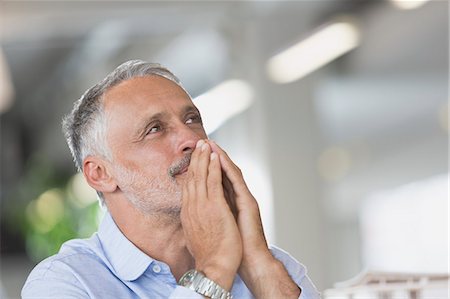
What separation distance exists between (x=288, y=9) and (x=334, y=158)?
3.30ft

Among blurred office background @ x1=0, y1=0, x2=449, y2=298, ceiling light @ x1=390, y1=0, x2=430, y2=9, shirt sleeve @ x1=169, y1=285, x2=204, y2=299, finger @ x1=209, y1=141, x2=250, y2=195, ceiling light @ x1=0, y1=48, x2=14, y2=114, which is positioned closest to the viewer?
shirt sleeve @ x1=169, y1=285, x2=204, y2=299

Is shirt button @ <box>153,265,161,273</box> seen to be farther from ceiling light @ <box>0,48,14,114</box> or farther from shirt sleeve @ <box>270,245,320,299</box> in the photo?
ceiling light @ <box>0,48,14,114</box>

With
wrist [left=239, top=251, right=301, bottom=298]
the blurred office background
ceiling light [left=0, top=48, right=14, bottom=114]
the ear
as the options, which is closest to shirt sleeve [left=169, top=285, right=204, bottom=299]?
wrist [left=239, top=251, right=301, bottom=298]

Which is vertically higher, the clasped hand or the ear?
the ear

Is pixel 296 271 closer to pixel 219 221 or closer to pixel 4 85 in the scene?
pixel 219 221

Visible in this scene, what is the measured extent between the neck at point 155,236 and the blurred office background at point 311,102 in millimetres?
2691

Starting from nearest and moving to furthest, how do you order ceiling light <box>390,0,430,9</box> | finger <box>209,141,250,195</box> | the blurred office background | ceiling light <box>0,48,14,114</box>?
finger <box>209,141,250,195</box> → the blurred office background → ceiling light <box>390,0,430,9</box> → ceiling light <box>0,48,14,114</box>

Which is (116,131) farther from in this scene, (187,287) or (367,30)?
(367,30)

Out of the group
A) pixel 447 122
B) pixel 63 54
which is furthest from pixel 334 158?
pixel 63 54

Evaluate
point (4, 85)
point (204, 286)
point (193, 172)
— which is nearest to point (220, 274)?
point (204, 286)

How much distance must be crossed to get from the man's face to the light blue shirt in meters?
0.06

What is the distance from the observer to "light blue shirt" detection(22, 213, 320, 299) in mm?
1032

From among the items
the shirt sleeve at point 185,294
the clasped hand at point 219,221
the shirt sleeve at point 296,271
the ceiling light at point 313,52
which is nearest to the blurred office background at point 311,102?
the ceiling light at point 313,52

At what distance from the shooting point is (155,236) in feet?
3.66
